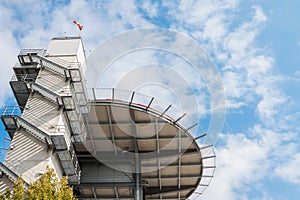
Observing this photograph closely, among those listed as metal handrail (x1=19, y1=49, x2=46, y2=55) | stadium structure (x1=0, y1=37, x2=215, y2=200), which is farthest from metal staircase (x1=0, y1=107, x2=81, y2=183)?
metal handrail (x1=19, y1=49, x2=46, y2=55)

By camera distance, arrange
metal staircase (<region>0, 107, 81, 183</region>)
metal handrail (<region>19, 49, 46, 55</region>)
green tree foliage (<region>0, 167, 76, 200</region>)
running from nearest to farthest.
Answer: green tree foliage (<region>0, 167, 76, 200</region>) < metal staircase (<region>0, 107, 81, 183</region>) < metal handrail (<region>19, 49, 46, 55</region>)

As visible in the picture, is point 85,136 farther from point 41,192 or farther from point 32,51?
point 41,192

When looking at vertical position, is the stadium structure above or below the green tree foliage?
above

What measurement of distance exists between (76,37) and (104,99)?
794 centimetres

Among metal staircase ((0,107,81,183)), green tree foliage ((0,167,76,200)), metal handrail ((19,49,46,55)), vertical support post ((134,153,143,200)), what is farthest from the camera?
vertical support post ((134,153,143,200))

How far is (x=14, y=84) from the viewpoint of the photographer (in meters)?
23.6

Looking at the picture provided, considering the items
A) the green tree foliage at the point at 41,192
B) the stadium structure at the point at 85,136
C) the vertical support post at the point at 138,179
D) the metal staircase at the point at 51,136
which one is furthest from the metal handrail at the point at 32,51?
the green tree foliage at the point at 41,192

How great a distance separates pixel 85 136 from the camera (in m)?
25.1

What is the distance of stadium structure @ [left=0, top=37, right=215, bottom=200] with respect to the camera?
2142 centimetres

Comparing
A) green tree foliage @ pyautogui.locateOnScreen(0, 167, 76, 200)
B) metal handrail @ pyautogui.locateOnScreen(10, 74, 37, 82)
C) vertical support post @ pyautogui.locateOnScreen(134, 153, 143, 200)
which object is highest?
metal handrail @ pyautogui.locateOnScreen(10, 74, 37, 82)

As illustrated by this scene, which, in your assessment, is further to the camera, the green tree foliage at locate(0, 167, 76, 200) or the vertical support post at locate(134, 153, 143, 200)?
the vertical support post at locate(134, 153, 143, 200)

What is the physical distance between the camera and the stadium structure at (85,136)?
70.3 feet

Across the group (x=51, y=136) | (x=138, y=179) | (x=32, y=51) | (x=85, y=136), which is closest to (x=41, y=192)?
(x=51, y=136)

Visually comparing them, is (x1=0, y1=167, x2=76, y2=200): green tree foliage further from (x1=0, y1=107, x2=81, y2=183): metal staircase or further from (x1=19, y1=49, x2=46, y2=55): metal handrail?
(x1=19, y1=49, x2=46, y2=55): metal handrail
